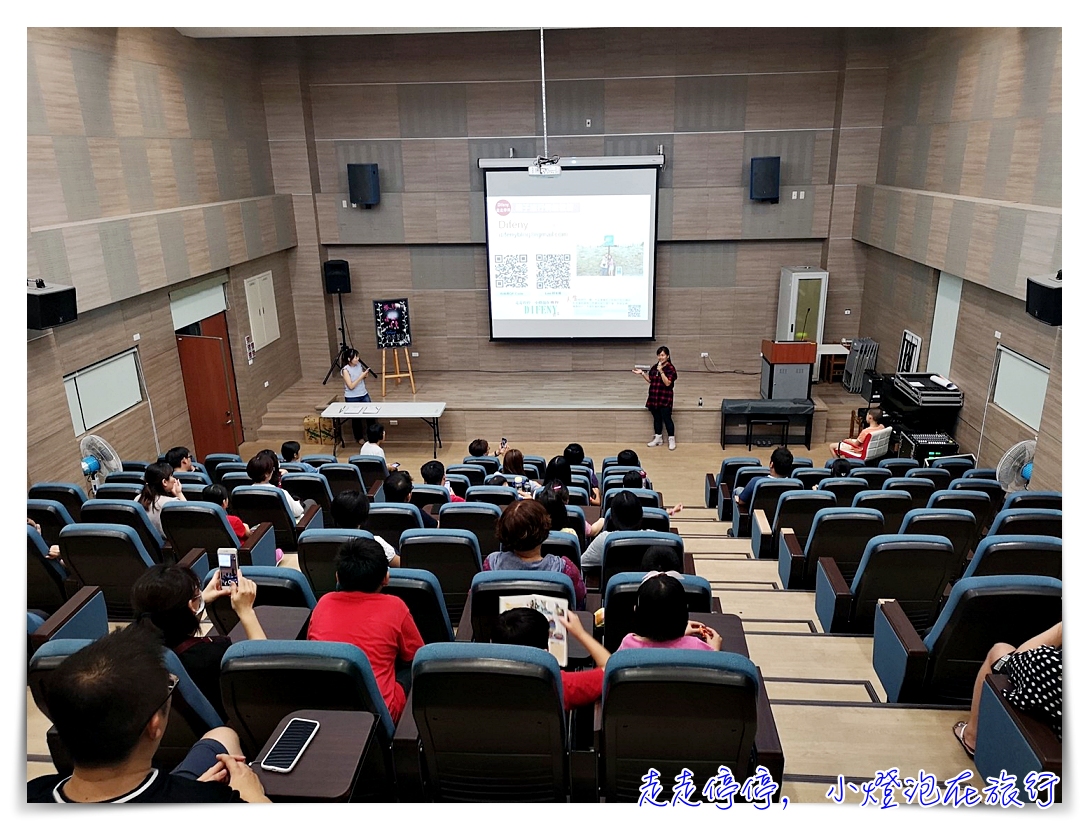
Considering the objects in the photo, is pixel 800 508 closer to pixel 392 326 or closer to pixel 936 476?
pixel 936 476

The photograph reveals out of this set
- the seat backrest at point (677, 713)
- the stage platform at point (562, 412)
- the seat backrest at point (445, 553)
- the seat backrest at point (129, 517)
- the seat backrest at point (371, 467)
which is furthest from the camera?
the stage platform at point (562, 412)

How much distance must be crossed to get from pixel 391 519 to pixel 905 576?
323cm

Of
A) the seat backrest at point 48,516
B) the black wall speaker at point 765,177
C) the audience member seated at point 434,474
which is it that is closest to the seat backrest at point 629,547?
the audience member seated at point 434,474

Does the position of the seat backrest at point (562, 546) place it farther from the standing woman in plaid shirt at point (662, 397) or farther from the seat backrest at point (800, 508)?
the standing woman in plaid shirt at point (662, 397)

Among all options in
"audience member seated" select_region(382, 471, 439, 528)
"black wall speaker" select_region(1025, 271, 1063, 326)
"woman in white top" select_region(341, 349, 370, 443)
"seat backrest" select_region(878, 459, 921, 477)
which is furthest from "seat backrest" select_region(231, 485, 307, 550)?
"black wall speaker" select_region(1025, 271, 1063, 326)

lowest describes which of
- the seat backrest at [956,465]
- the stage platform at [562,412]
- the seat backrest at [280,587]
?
the stage platform at [562,412]

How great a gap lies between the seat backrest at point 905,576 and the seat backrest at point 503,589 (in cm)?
188

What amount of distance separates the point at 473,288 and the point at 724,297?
4.41 metres

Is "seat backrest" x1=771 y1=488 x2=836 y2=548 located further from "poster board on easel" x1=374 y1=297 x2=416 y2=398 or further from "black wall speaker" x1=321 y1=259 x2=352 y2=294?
"black wall speaker" x1=321 y1=259 x2=352 y2=294

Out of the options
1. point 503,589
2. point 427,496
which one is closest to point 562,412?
point 427,496

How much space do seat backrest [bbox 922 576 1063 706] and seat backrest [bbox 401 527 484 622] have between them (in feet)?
7.76

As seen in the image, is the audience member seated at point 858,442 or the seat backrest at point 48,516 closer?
the seat backrest at point 48,516

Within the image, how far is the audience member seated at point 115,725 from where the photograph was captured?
5.43 feet

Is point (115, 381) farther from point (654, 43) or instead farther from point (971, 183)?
point (971, 183)
